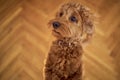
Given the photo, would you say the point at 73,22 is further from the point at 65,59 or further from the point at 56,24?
the point at 65,59

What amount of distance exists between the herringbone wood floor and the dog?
0.08 m

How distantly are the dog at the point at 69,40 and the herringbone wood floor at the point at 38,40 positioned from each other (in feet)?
0.26

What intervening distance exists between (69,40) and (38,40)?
255 millimetres

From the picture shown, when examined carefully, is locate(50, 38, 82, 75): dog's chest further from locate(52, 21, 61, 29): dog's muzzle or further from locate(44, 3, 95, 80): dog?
locate(52, 21, 61, 29): dog's muzzle

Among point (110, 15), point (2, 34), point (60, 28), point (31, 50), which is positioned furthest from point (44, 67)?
point (110, 15)

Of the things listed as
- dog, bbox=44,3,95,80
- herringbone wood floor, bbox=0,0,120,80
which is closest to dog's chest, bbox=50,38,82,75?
dog, bbox=44,3,95,80

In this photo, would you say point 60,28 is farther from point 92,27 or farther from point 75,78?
point 75,78

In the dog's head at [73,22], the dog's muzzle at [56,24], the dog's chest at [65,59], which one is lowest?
the dog's chest at [65,59]

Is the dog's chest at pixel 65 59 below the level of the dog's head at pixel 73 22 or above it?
below

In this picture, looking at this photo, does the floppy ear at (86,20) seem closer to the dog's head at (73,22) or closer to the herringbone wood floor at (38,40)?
the dog's head at (73,22)

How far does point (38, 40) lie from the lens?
5.69 feet

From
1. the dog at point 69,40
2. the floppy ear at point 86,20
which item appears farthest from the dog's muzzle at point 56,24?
the floppy ear at point 86,20

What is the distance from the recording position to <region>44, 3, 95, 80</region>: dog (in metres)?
1.50

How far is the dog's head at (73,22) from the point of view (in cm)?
149
